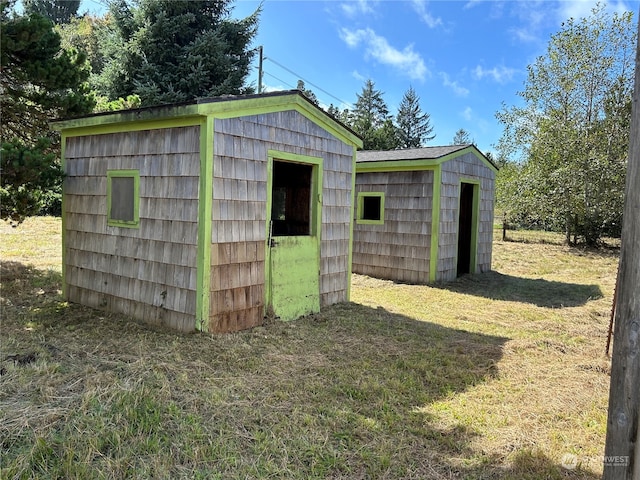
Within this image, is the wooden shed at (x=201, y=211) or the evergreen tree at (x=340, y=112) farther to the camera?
the evergreen tree at (x=340, y=112)

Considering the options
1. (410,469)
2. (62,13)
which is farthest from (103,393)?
(62,13)

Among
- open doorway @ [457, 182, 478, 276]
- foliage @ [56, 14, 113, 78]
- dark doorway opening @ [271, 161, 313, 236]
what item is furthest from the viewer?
foliage @ [56, 14, 113, 78]

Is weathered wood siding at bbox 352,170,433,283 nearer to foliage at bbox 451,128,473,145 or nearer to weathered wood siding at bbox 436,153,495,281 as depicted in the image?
weathered wood siding at bbox 436,153,495,281

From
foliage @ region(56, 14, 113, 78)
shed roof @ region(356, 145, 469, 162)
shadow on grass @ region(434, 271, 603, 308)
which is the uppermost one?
foliage @ region(56, 14, 113, 78)

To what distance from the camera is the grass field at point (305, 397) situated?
2.61 m

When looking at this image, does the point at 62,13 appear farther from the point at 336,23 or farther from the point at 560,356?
the point at 560,356

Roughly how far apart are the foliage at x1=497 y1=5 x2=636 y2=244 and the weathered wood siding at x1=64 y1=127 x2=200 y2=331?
14.3 m

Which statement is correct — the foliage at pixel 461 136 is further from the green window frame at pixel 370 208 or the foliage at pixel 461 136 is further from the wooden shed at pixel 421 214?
the green window frame at pixel 370 208

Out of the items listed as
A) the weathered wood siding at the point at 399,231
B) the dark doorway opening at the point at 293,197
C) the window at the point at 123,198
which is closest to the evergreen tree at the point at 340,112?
the weathered wood siding at the point at 399,231

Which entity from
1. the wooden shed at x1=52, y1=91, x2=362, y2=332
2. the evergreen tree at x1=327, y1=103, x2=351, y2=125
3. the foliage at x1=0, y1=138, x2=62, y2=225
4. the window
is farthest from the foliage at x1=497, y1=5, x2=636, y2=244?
the evergreen tree at x1=327, y1=103, x2=351, y2=125

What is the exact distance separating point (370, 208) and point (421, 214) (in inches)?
50.6

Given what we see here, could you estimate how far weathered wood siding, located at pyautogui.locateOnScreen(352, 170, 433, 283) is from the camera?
903cm

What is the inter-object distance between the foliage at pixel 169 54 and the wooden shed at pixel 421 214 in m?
10.2

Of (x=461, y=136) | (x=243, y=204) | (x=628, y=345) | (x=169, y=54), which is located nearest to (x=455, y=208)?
(x=243, y=204)
